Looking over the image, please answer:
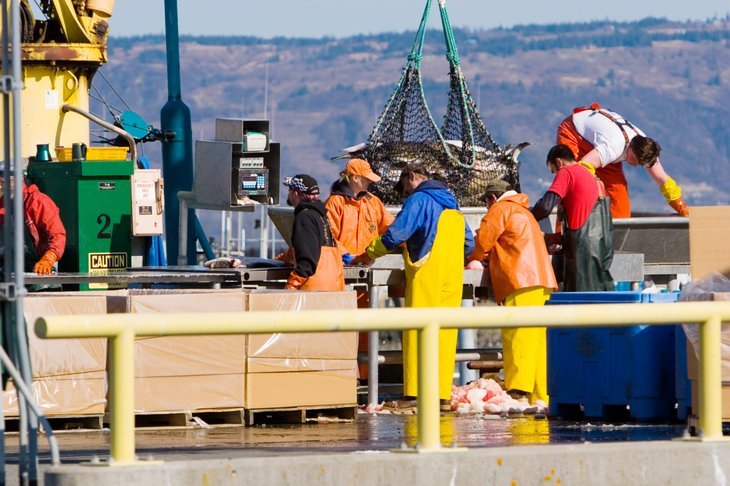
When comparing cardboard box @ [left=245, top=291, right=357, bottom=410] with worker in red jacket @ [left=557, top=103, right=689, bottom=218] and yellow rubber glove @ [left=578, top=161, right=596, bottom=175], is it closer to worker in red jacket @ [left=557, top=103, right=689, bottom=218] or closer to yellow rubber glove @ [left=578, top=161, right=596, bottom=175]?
yellow rubber glove @ [left=578, top=161, right=596, bottom=175]

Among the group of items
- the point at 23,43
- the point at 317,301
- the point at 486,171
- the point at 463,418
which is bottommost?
the point at 463,418

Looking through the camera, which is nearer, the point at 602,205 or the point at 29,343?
the point at 29,343

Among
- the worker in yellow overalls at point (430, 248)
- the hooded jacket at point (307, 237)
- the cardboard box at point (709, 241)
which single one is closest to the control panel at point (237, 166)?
the hooded jacket at point (307, 237)

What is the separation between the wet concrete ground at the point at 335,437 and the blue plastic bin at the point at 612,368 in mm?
163

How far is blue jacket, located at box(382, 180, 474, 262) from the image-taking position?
39.1ft

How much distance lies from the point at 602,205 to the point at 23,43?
691 centimetres

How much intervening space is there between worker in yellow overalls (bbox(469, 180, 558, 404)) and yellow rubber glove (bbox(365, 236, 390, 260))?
0.80 meters

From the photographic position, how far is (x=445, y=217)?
12.0 metres

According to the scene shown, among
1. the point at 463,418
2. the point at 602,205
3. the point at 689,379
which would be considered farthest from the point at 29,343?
the point at 602,205

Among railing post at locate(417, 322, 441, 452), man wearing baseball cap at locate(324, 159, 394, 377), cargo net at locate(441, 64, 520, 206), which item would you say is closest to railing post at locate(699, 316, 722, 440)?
railing post at locate(417, 322, 441, 452)

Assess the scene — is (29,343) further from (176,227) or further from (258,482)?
(176,227)

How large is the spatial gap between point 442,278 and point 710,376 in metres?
4.40

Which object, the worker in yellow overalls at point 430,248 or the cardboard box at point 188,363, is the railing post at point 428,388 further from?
the worker in yellow overalls at point 430,248

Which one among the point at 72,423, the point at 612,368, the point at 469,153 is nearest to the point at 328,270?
the point at 612,368
